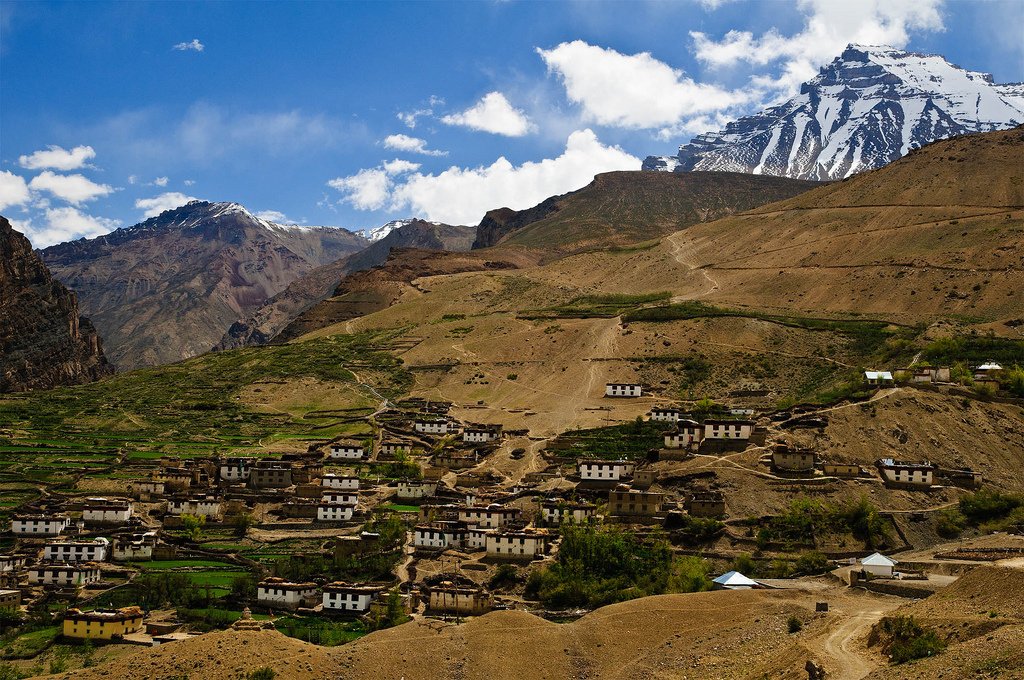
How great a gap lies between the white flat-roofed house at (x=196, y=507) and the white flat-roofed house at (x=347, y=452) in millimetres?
15258

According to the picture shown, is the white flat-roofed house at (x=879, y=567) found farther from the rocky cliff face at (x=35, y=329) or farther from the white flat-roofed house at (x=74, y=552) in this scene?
the rocky cliff face at (x=35, y=329)

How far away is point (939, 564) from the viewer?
5450cm

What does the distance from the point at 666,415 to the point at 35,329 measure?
10527 cm

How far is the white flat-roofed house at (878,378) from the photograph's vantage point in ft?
285

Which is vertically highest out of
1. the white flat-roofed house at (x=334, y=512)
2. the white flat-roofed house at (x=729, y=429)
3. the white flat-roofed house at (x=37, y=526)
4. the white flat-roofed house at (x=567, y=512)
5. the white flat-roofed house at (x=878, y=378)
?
the white flat-roofed house at (x=878, y=378)

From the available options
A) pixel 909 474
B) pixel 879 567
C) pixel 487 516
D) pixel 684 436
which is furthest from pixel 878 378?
pixel 879 567

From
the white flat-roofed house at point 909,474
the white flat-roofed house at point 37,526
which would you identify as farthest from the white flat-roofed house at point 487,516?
the white flat-roofed house at point 37,526

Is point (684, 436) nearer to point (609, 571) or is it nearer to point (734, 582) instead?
point (609, 571)

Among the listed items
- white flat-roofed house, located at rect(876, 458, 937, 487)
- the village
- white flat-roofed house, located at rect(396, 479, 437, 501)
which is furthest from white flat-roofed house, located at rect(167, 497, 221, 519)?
white flat-roofed house, located at rect(876, 458, 937, 487)

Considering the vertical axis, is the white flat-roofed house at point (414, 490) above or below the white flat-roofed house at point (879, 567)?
above

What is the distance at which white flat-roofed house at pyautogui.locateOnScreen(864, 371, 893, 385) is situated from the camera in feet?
285

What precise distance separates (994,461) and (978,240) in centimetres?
6733

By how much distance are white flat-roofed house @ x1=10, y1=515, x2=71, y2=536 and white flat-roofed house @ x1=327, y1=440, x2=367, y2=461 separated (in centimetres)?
2286

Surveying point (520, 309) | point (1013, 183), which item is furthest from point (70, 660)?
point (1013, 183)
